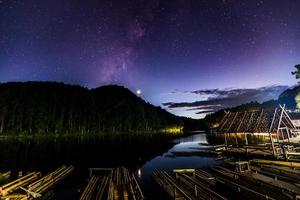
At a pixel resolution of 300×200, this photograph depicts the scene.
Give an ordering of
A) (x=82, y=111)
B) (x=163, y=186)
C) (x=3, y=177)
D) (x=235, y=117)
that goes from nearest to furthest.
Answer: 1. (x=163, y=186)
2. (x=3, y=177)
3. (x=235, y=117)
4. (x=82, y=111)

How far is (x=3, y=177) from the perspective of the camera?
81.0 feet

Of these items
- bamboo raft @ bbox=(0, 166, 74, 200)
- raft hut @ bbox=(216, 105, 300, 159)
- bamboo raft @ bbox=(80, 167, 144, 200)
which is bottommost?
bamboo raft @ bbox=(80, 167, 144, 200)

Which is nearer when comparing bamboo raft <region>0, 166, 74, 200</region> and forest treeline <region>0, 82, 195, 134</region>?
bamboo raft <region>0, 166, 74, 200</region>

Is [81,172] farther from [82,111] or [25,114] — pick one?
[82,111]

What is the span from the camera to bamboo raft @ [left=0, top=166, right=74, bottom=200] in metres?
16.6

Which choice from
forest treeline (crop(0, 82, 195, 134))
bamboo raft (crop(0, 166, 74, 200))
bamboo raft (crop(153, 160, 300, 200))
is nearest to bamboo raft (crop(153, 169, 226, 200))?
bamboo raft (crop(153, 160, 300, 200))

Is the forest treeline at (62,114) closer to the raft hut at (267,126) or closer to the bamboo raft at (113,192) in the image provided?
the bamboo raft at (113,192)

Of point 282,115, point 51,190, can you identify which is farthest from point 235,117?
point 51,190

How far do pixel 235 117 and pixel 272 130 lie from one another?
31.8ft

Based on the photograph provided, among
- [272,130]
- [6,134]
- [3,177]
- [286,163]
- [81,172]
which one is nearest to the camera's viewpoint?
[286,163]

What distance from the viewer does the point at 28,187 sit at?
62.0 feet

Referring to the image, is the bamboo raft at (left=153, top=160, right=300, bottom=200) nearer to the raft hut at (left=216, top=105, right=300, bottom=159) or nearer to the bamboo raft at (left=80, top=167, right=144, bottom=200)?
the bamboo raft at (left=80, top=167, right=144, bottom=200)

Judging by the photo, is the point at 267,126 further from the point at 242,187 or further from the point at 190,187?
the point at 190,187

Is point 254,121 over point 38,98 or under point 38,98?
under
